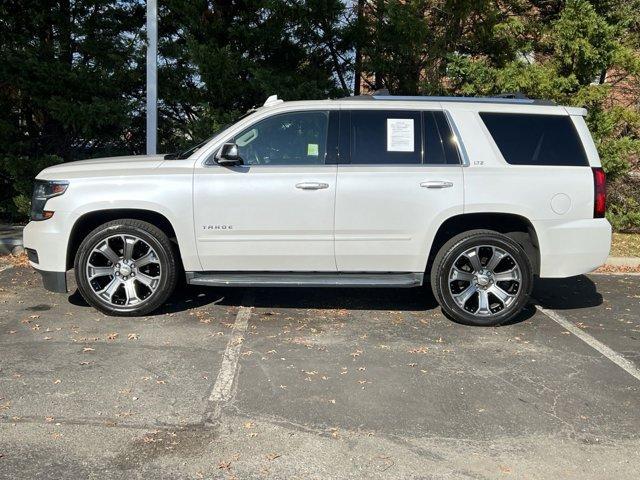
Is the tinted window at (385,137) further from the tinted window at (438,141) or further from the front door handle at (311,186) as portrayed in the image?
the front door handle at (311,186)

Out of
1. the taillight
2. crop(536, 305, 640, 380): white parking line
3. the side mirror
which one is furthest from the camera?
the taillight

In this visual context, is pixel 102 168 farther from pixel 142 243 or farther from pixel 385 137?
pixel 385 137

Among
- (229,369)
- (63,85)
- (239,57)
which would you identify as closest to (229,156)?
(229,369)

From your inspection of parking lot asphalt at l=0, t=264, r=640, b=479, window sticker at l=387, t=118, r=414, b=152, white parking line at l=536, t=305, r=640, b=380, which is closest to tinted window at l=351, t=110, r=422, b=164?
window sticker at l=387, t=118, r=414, b=152

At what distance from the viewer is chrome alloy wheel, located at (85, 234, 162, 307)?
18.2ft

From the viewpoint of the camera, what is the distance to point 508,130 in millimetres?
5672

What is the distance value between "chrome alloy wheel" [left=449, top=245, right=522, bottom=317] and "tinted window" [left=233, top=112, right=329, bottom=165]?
5.23ft

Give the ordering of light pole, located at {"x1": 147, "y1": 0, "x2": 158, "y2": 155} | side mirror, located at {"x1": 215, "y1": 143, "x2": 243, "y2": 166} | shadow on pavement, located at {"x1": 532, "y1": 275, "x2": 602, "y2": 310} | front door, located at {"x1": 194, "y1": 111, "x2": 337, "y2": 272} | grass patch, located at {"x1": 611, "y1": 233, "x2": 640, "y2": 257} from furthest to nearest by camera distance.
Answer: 1. grass patch, located at {"x1": 611, "y1": 233, "x2": 640, "y2": 257}
2. light pole, located at {"x1": 147, "y1": 0, "x2": 158, "y2": 155}
3. shadow on pavement, located at {"x1": 532, "y1": 275, "x2": 602, "y2": 310}
4. front door, located at {"x1": 194, "y1": 111, "x2": 337, "y2": 272}
5. side mirror, located at {"x1": 215, "y1": 143, "x2": 243, "y2": 166}

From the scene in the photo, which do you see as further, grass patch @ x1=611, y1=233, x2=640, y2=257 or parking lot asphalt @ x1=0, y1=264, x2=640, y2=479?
grass patch @ x1=611, y1=233, x2=640, y2=257

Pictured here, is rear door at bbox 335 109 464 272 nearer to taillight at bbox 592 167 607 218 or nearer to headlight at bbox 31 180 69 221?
taillight at bbox 592 167 607 218

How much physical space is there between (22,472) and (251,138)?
133 inches

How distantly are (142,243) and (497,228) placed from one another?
3275mm

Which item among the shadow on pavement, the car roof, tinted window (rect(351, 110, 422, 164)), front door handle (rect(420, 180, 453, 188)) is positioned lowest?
the shadow on pavement

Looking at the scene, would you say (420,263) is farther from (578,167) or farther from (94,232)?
(94,232)
